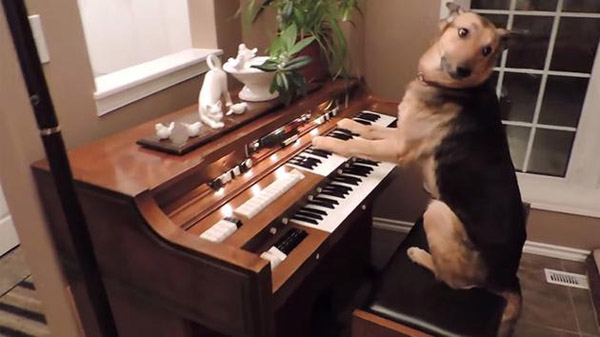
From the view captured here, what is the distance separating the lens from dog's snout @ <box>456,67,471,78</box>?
4.81ft

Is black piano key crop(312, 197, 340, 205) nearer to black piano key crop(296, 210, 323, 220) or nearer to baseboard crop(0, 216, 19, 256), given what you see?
black piano key crop(296, 210, 323, 220)

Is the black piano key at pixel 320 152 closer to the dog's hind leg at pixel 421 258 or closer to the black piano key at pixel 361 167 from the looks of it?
the black piano key at pixel 361 167

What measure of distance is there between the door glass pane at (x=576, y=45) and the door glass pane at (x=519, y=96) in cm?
13

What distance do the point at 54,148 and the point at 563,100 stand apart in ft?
8.29

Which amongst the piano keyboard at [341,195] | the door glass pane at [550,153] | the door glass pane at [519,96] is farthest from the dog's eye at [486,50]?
the door glass pane at [550,153]

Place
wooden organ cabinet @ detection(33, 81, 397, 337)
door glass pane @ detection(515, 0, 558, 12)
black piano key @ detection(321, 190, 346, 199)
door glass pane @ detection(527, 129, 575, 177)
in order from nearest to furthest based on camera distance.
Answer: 1. wooden organ cabinet @ detection(33, 81, 397, 337)
2. black piano key @ detection(321, 190, 346, 199)
3. door glass pane @ detection(515, 0, 558, 12)
4. door glass pane @ detection(527, 129, 575, 177)

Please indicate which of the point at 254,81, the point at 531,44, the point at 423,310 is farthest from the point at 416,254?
the point at 531,44

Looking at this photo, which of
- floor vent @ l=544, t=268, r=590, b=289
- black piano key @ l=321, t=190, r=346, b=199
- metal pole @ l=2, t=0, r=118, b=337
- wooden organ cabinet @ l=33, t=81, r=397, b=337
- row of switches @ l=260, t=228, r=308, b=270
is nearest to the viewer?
metal pole @ l=2, t=0, r=118, b=337

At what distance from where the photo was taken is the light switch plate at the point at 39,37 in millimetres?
1390

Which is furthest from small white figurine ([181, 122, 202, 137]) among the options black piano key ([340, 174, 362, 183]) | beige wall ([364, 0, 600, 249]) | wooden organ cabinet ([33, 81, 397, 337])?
beige wall ([364, 0, 600, 249])

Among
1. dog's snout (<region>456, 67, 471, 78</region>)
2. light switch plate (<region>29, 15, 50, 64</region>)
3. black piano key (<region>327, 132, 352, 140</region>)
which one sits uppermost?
light switch plate (<region>29, 15, 50, 64</region>)

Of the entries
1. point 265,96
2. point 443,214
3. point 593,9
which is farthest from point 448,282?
point 593,9

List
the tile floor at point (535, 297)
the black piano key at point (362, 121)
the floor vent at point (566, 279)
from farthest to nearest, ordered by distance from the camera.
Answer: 1. the floor vent at point (566, 279)
2. the tile floor at point (535, 297)
3. the black piano key at point (362, 121)

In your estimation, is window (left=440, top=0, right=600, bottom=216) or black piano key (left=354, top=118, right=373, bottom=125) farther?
window (left=440, top=0, right=600, bottom=216)
